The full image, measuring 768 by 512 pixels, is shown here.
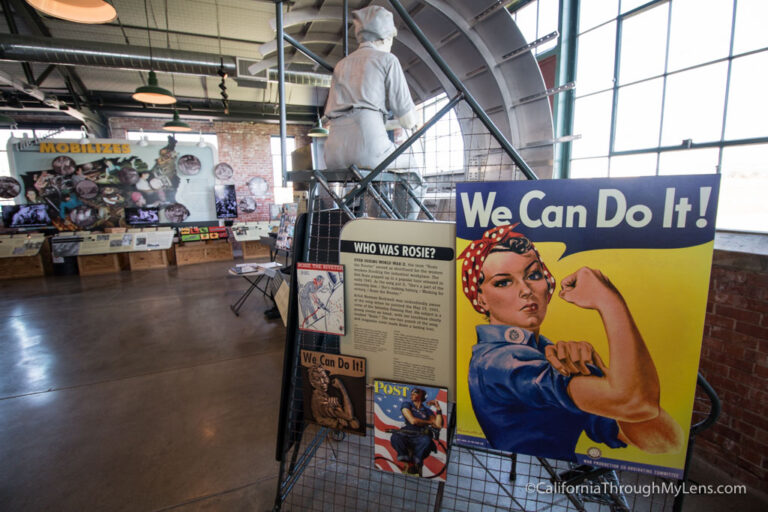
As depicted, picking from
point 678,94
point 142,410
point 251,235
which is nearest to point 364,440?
point 142,410

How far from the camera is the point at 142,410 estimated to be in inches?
102

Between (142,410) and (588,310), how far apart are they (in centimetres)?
315

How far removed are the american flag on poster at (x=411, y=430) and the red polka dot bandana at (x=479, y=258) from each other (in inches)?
12.8

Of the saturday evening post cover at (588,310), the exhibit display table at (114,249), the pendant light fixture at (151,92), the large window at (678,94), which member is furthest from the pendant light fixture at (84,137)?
the saturday evening post cover at (588,310)

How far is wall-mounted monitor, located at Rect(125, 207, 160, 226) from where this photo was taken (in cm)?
916

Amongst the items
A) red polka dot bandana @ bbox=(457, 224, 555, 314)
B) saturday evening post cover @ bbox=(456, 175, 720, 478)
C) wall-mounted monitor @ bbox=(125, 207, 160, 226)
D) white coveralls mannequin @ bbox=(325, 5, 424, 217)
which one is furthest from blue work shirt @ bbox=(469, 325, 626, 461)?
wall-mounted monitor @ bbox=(125, 207, 160, 226)

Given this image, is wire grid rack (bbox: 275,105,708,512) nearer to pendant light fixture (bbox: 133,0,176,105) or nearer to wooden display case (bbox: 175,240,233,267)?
pendant light fixture (bbox: 133,0,176,105)

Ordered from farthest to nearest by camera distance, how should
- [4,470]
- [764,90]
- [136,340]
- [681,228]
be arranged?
[136,340]
[764,90]
[4,470]
[681,228]

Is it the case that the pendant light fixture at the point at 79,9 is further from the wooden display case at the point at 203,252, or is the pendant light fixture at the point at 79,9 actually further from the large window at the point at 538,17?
the wooden display case at the point at 203,252

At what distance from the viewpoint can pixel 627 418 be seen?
0.86 metres

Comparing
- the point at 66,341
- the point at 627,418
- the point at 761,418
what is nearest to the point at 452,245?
the point at 627,418

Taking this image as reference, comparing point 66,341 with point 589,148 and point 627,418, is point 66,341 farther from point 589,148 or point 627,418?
point 589,148

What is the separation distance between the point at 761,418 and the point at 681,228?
177 cm

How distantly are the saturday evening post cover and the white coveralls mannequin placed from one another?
92cm
